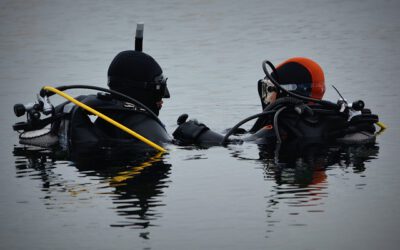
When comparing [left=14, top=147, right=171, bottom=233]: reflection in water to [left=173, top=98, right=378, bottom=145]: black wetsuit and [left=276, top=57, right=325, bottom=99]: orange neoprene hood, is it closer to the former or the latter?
[left=173, top=98, right=378, bottom=145]: black wetsuit

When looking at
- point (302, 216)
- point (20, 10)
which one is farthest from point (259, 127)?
point (20, 10)

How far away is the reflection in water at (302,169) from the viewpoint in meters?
10.4

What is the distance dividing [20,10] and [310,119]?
2009 centimetres

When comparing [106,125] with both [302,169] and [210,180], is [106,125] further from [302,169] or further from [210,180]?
[302,169]

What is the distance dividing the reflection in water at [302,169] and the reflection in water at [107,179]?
102 cm

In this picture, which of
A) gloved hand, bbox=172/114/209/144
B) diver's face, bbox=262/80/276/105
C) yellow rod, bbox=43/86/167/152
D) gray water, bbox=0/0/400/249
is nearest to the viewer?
gray water, bbox=0/0/400/249

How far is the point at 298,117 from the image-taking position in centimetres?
1329

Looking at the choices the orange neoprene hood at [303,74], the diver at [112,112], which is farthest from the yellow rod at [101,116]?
the orange neoprene hood at [303,74]

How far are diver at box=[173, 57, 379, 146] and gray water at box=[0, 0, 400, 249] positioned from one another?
265 mm

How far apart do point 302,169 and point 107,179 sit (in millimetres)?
1990

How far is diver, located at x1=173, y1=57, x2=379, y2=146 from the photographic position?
13195 millimetres

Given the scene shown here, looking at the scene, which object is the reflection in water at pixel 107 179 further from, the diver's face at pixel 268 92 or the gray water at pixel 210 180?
the diver's face at pixel 268 92

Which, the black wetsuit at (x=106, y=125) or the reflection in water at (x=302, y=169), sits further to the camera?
the black wetsuit at (x=106, y=125)

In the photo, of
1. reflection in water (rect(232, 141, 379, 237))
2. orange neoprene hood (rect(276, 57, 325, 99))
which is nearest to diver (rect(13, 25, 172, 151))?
reflection in water (rect(232, 141, 379, 237))
